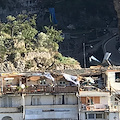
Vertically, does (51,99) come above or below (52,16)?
below

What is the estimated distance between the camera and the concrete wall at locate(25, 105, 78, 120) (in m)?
47.4

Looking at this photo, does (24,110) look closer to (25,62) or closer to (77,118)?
(77,118)

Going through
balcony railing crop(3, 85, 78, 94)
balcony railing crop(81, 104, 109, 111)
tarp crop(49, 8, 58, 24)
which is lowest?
balcony railing crop(81, 104, 109, 111)

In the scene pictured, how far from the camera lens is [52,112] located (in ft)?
156

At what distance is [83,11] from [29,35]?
22.2m

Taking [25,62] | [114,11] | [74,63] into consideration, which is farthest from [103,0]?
[25,62]

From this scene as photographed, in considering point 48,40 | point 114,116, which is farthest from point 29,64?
point 114,116

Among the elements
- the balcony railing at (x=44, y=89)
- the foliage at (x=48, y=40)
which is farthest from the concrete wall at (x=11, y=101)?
the foliage at (x=48, y=40)

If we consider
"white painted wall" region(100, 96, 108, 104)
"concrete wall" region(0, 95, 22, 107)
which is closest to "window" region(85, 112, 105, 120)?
"white painted wall" region(100, 96, 108, 104)

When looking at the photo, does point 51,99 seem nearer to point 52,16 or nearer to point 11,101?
point 11,101

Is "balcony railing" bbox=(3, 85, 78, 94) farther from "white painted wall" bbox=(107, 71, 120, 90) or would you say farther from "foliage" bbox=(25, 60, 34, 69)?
"foliage" bbox=(25, 60, 34, 69)

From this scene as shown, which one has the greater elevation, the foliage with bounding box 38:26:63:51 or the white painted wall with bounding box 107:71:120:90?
the foliage with bounding box 38:26:63:51

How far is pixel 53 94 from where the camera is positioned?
47625mm

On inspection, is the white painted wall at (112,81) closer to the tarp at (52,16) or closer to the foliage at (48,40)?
the foliage at (48,40)
